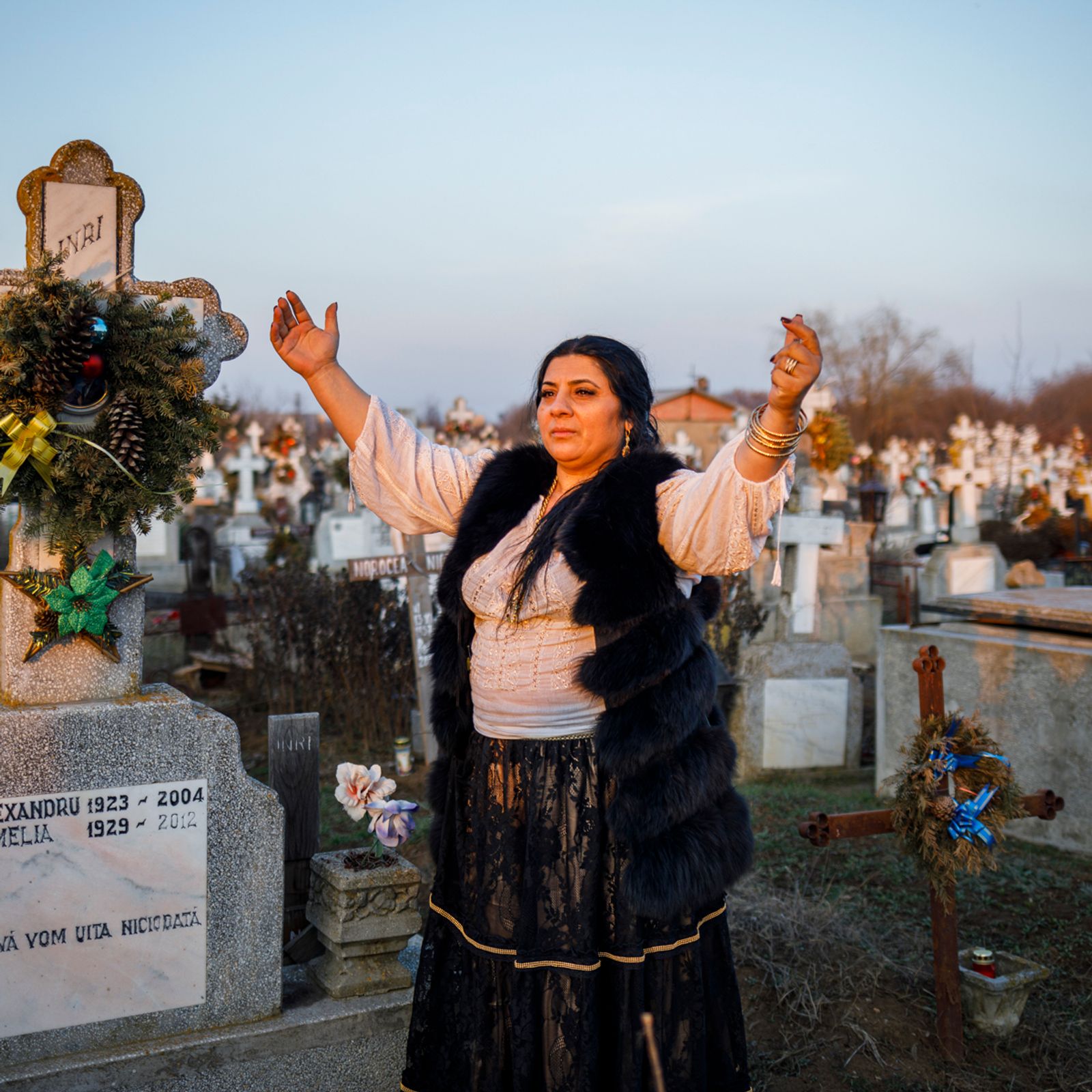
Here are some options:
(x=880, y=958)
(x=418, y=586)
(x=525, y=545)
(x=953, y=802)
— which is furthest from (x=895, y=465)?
(x=525, y=545)

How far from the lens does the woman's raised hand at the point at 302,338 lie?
8.93ft

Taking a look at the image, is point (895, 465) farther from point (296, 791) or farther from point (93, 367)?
point (93, 367)

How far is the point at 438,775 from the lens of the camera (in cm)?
287

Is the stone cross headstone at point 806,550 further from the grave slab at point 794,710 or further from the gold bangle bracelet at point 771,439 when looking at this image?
the gold bangle bracelet at point 771,439

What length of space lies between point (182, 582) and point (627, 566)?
37.7 ft

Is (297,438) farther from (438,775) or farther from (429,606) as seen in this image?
(438,775)

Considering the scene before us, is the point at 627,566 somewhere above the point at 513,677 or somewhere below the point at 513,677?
above

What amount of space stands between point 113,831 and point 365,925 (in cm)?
78

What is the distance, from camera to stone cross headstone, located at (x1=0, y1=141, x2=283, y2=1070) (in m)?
2.85

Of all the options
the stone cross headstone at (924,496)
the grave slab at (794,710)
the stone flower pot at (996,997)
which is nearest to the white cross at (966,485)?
the stone cross headstone at (924,496)

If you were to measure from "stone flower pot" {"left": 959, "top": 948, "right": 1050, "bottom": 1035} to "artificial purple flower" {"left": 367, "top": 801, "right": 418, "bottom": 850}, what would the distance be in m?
1.92

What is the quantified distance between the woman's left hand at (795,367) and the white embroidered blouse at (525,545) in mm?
171

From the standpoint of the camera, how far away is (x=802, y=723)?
7.05 meters

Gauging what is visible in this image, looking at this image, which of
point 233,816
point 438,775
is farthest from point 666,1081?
point 233,816
